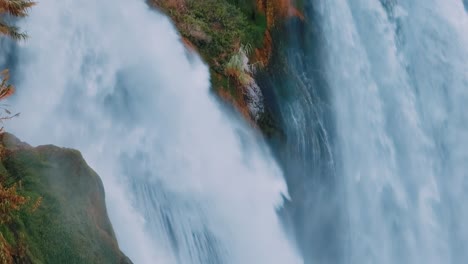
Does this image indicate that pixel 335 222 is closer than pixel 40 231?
No

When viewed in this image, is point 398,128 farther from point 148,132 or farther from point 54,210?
point 54,210

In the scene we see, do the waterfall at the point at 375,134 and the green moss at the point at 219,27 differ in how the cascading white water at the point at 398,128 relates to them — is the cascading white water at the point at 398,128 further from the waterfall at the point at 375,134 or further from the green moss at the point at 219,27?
the green moss at the point at 219,27

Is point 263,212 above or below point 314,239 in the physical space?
above

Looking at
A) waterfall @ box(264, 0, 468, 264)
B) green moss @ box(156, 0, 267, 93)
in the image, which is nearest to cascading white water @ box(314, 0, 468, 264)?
waterfall @ box(264, 0, 468, 264)

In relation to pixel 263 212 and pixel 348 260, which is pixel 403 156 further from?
pixel 263 212

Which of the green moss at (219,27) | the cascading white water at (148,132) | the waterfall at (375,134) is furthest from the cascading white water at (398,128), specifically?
the cascading white water at (148,132)

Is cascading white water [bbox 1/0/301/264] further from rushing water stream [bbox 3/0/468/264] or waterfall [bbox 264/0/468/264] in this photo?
waterfall [bbox 264/0/468/264]

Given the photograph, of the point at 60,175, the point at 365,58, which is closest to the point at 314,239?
the point at 365,58
